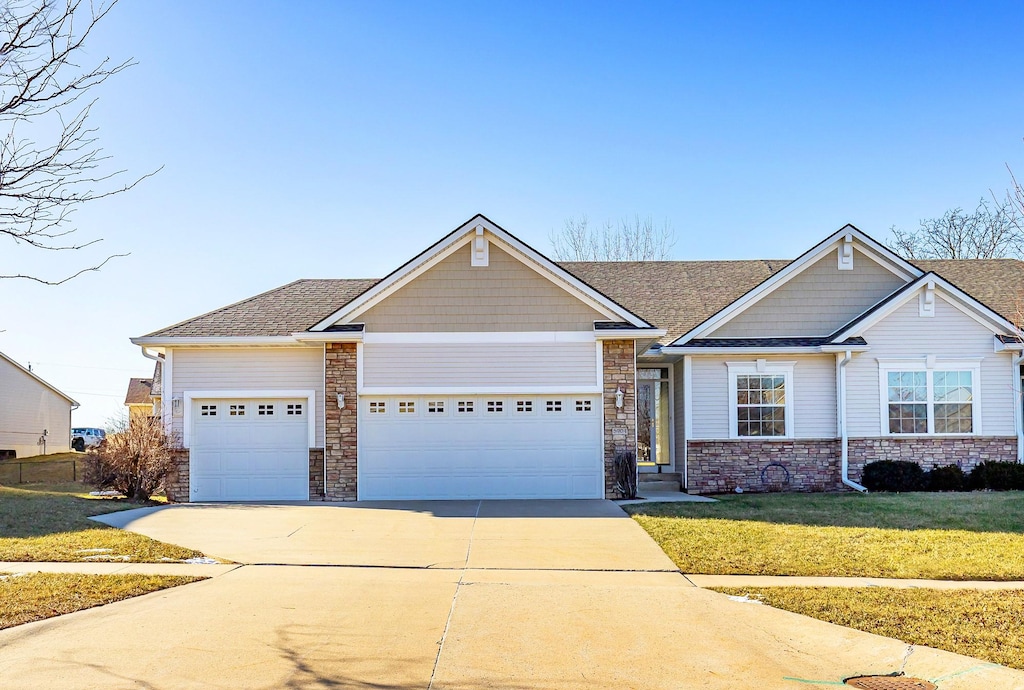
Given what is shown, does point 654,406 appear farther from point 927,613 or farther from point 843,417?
point 927,613

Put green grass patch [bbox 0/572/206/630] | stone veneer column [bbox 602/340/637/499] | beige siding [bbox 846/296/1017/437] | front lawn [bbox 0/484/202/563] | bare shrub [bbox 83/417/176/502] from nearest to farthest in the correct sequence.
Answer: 1. green grass patch [bbox 0/572/206/630]
2. front lawn [bbox 0/484/202/563]
3. bare shrub [bbox 83/417/176/502]
4. stone veneer column [bbox 602/340/637/499]
5. beige siding [bbox 846/296/1017/437]

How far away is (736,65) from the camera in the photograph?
53.3 feet

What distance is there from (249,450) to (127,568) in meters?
8.10

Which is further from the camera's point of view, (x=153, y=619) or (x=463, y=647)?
(x=153, y=619)

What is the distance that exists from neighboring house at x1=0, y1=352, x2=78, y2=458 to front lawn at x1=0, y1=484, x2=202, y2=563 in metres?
25.6

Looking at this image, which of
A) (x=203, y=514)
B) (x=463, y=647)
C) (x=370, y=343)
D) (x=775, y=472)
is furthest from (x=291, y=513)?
(x=775, y=472)

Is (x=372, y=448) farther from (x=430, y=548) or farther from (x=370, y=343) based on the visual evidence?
(x=430, y=548)

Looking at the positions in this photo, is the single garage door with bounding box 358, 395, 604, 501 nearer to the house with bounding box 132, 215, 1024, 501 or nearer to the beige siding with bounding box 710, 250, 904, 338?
the house with bounding box 132, 215, 1024, 501

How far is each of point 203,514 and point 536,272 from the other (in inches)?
313

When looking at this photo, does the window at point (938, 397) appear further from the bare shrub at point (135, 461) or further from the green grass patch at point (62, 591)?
the bare shrub at point (135, 461)

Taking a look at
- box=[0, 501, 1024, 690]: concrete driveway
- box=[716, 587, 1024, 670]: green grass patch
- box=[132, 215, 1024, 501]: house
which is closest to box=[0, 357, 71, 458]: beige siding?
box=[132, 215, 1024, 501]: house

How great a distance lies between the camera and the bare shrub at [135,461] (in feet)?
57.2

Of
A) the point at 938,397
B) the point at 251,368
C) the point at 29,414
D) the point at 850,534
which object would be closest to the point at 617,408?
the point at 850,534

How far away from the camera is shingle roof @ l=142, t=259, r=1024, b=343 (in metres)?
19.0
